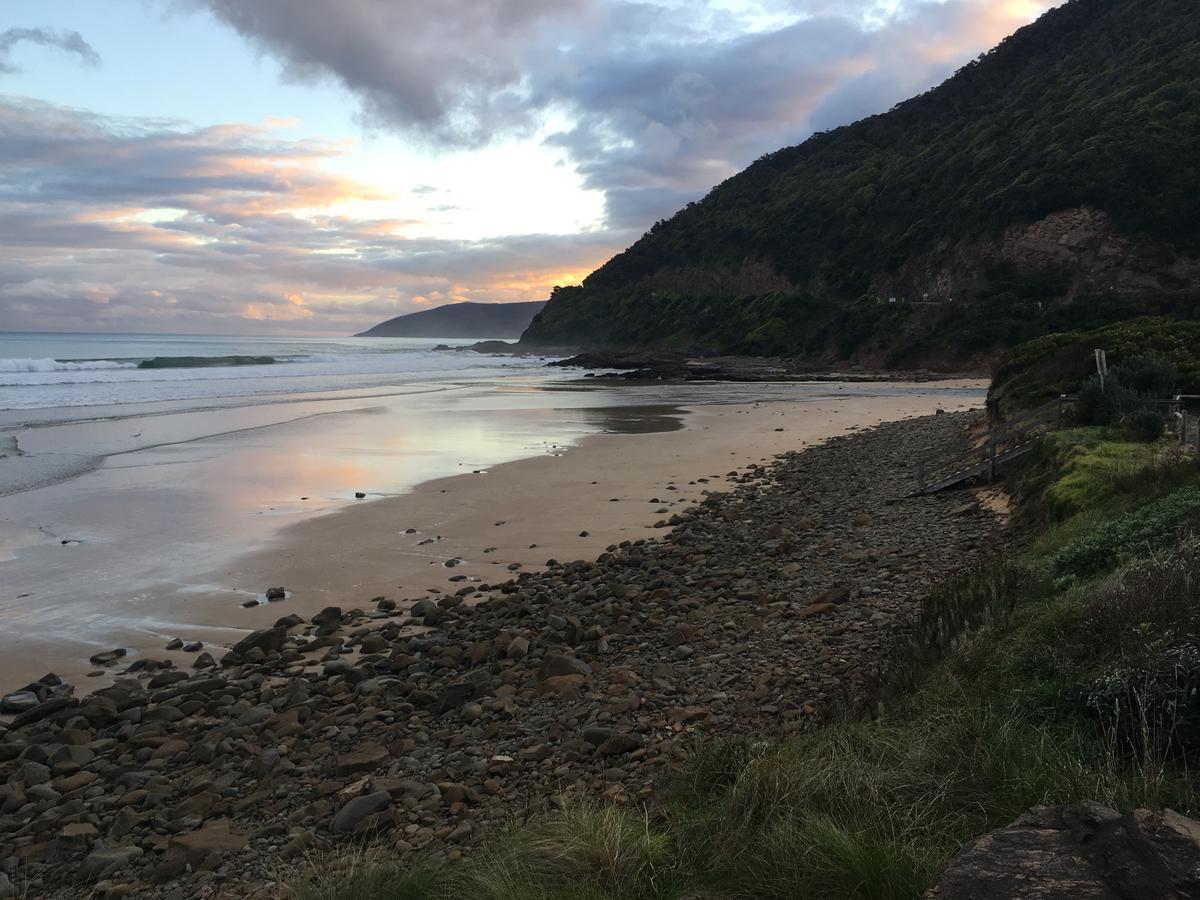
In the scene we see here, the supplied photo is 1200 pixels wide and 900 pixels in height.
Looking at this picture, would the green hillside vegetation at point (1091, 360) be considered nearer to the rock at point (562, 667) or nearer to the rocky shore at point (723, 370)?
the rock at point (562, 667)

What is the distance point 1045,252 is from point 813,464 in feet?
155

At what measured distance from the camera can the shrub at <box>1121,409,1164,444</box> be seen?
37.1 ft

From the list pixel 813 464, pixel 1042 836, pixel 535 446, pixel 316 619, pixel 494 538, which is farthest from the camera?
pixel 535 446

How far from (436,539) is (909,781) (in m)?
9.01

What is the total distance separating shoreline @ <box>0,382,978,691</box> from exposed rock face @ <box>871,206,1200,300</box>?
137ft

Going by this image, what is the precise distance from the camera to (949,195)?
67688mm

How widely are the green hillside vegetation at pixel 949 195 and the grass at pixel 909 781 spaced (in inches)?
1966

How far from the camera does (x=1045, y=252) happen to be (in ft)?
178

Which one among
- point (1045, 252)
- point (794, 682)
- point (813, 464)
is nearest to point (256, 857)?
point (794, 682)

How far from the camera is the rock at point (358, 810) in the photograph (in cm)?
454

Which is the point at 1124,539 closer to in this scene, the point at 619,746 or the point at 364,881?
the point at 619,746

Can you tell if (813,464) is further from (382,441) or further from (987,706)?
(987,706)

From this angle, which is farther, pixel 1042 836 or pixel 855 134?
pixel 855 134

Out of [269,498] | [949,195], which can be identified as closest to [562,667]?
[269,498]
